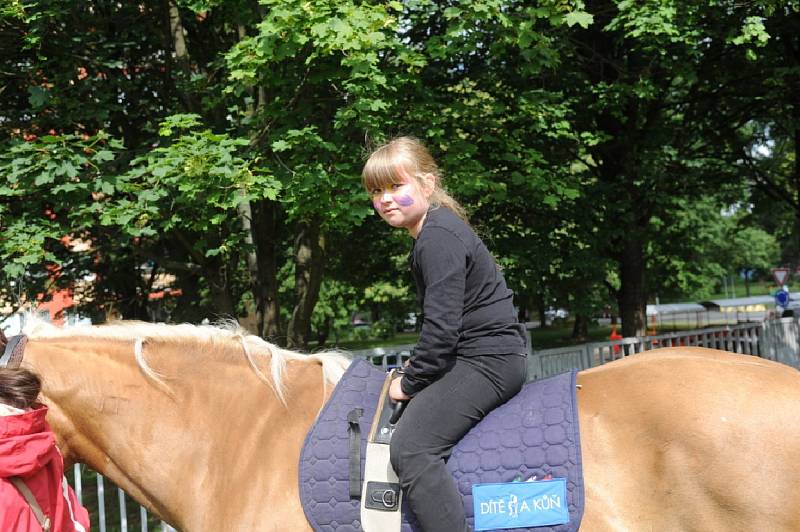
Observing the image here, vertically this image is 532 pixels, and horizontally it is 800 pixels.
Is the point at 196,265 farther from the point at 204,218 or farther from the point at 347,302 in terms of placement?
the point at 347,302

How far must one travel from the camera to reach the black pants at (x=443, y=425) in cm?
254

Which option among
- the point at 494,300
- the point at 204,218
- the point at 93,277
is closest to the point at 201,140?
the point at 204,218

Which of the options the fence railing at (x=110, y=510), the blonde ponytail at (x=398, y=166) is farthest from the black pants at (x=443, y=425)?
the fence railing at (x=110, y=510)

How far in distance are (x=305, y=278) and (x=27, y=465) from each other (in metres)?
7.37

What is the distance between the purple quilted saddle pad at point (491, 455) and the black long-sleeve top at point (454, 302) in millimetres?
253

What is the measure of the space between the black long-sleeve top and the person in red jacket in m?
1.37

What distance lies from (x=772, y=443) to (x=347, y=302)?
13.7 meters

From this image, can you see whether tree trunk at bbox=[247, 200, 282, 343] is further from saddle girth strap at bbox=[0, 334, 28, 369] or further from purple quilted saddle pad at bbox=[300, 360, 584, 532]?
purple quilted saddle pad at bbox=[300, 360, 584, 532]

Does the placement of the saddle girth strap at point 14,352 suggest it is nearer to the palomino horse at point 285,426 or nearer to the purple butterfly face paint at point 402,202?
the palomino horse at point 285,426

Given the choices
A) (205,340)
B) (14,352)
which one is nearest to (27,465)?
Answer: (14,352)

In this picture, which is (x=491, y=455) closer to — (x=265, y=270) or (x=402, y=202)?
(x=402, y=202)

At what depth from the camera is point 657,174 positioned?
10.7 metres

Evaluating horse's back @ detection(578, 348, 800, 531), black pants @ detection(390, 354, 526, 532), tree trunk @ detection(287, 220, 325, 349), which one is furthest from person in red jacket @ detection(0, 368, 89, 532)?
tree trunk @ detection(287, 220, 325, 349)

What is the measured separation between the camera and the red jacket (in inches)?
91.4
